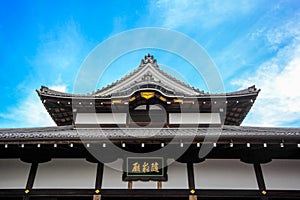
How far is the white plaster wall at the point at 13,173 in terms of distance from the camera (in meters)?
6.95

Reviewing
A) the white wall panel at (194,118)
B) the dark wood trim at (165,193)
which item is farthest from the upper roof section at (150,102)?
the dark wood trim at (165,193)

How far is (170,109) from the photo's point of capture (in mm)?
10188

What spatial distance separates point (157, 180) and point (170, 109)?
399 centimetres

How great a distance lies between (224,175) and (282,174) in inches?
72.6

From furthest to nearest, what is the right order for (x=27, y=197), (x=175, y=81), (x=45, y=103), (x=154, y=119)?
1. (x=175, y=81)
2. (x=45, y=103)
3. (x=154, y=119)
4. (x=27, y=197)

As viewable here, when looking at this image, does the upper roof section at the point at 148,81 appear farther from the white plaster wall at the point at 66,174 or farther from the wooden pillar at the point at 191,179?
the white plaster wall at the point at 66,174

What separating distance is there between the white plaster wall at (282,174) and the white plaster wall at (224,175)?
1.48ft

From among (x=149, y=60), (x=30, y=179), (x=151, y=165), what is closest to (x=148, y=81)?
(x=149, y=60)

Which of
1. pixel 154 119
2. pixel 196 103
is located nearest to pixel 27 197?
pixel 154 119

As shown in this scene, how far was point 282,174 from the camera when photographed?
700 centimetres

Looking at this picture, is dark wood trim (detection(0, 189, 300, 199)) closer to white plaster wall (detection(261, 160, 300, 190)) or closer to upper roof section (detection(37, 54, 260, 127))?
white plaster wall (detection(261, 160, 300, 190))

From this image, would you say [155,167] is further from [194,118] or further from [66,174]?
[194,118]

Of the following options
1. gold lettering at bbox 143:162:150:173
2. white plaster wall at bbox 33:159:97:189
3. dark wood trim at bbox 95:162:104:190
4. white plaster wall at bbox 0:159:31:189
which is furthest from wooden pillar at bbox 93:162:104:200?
white plaster wall at bbox 0:159:31:189

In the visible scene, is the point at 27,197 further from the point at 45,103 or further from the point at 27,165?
the point at 45,103
